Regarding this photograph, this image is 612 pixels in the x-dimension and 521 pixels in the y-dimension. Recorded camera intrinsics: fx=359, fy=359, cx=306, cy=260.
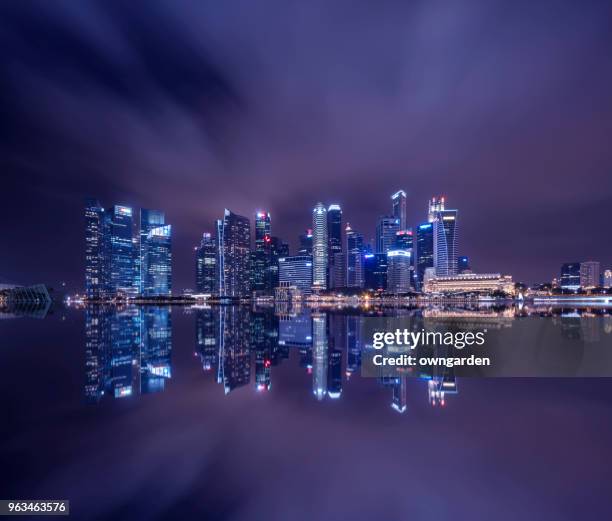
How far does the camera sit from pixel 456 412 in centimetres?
903

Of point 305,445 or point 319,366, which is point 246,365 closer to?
point 319,366

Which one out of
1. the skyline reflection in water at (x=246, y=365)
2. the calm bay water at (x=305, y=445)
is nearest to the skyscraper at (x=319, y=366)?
the skyline reflection in water at (x=246, y=365)

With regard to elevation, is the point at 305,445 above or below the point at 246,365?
above

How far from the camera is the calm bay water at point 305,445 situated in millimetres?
5477

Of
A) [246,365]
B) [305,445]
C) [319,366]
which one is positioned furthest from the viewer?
[246,365]

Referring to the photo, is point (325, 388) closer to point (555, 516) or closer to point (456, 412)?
point (456, 412)

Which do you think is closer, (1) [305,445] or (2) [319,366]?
(1) [305,445]

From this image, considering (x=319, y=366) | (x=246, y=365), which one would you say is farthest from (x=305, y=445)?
(x=246, y=365)

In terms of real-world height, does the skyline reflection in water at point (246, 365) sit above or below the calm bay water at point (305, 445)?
below

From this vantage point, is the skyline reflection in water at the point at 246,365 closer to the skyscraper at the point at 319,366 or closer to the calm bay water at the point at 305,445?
the skyscraper at the point at 319,366

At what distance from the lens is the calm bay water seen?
18.0 ft

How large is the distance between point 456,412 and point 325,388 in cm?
409

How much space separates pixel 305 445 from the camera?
7.38 m

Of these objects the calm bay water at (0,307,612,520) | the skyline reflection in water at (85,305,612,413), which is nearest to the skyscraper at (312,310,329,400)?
the skyline reflection in water at (85,305,612,413)
